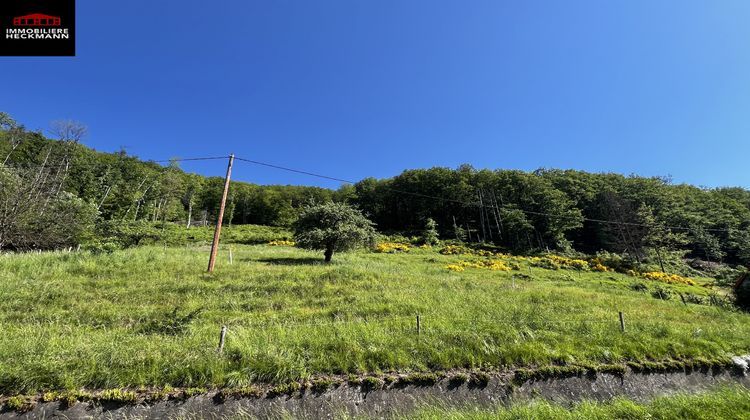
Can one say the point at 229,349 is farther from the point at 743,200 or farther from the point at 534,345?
the point at 743,200

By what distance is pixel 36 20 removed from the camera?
10.8 metres

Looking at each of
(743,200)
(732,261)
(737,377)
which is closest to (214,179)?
(737,377)

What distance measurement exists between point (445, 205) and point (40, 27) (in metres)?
71.3

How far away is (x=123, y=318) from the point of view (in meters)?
10.1

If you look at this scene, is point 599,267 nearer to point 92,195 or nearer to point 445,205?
point 445,205

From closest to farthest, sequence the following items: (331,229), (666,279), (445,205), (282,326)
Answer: (282,326) < (331,229) < (666,279) < (445,205)

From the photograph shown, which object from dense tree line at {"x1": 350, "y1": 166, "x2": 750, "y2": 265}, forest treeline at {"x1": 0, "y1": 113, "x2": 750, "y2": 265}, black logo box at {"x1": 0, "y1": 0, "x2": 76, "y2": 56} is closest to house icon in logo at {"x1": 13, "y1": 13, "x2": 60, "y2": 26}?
black logo box at {"x1": 0, "y1": 0, "x2": 76, "y2": 56}

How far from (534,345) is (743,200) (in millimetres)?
109066

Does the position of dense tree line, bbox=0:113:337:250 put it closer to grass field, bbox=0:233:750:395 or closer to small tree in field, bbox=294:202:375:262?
grass field, bbox=0:233:750:395

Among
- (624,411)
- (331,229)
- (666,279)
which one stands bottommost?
(624,411)

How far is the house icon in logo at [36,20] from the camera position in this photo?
1068cm

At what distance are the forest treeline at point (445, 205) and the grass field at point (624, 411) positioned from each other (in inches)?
1301

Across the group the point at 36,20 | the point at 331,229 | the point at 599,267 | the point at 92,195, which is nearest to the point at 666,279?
the point at 599,267

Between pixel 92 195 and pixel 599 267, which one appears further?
pixel 92 195
